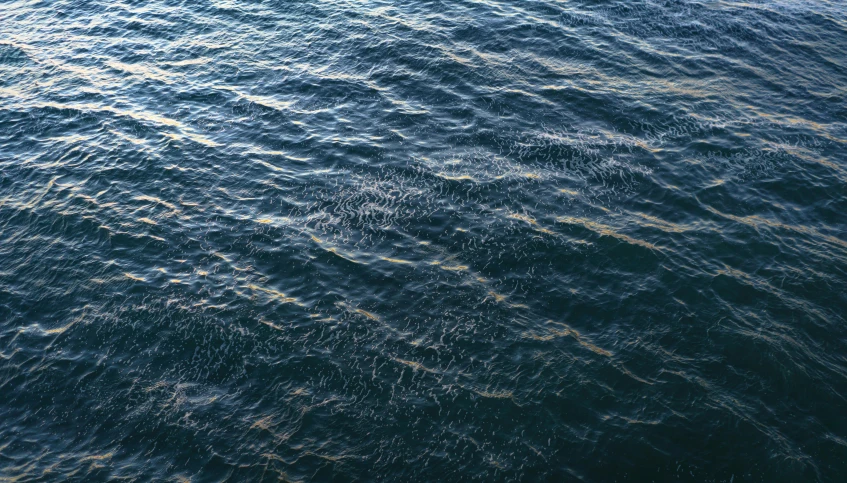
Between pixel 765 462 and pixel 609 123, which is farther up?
pixel 609 123

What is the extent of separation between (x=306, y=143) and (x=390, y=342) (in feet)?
71.9

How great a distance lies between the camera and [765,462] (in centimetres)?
2872

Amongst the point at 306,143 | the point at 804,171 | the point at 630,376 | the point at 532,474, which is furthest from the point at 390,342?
the point at 804,171

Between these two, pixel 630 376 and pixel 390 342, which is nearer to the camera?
pixel 630 376

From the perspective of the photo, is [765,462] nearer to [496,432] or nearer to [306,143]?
[496,432]

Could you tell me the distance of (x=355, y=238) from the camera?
4147 centimetres

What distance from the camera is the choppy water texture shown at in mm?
30422

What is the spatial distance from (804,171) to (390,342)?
34215 millimetres

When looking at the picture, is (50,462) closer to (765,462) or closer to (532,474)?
(532,474)

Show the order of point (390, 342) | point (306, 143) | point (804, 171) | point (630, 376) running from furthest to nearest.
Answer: point (306, 143)
point (804, 171)
point (390, 342)
point (630, 376)

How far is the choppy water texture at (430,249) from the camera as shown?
30.4 meters

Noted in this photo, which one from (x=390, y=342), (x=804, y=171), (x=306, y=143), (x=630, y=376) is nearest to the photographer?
(x=630, y=376)

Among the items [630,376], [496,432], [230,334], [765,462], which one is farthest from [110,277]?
Answer: [765,462]

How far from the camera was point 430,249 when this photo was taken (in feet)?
133
